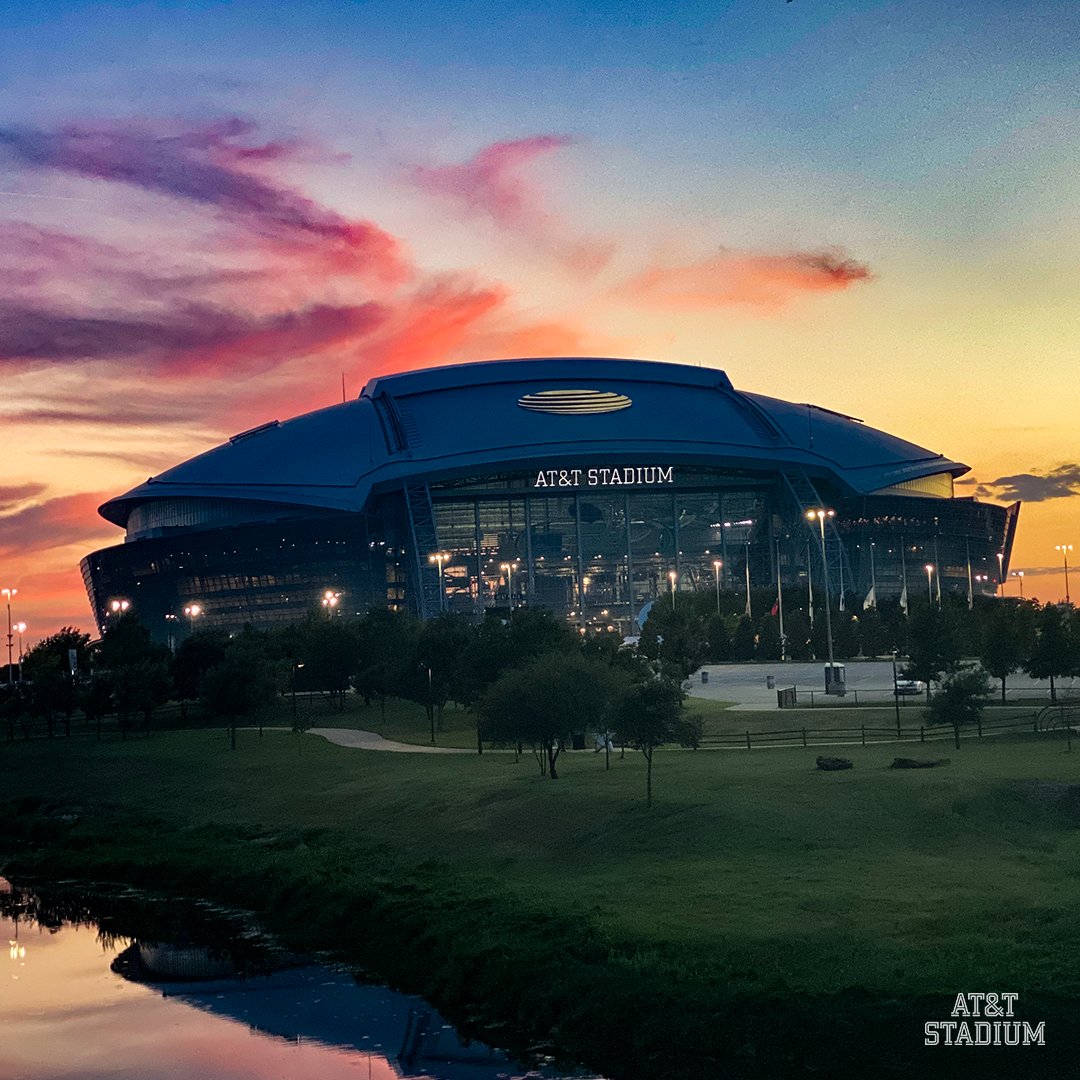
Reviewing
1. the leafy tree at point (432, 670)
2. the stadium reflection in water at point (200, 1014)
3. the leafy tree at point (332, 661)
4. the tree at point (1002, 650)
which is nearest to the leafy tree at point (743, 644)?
the leafy tree at point (332, 661)

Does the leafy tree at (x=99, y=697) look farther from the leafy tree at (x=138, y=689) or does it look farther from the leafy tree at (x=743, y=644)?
the leafy tree at (x=743, y=644)

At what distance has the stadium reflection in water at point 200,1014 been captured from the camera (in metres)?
31.9

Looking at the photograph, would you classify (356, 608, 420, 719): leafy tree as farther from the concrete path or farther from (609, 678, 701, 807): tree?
(609, 678, 701, 807): tree

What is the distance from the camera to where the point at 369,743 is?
83375 millimetres

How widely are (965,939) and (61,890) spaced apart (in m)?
35.8

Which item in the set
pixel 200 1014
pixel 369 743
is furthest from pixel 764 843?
pixel 369 743

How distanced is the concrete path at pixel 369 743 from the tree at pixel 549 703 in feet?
44.2

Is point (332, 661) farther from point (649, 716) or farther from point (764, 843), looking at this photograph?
point (764, 843)

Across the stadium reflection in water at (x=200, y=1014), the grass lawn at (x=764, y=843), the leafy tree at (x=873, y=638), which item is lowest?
the stadium reflection in water at (x=200, y=1014)

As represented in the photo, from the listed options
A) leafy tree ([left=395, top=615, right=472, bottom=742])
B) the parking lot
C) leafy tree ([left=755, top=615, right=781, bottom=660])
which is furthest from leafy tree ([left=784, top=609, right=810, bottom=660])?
leafy tree ([left=395, top=615, right=472, bottom=742])

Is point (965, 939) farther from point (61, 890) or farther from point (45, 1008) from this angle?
point (61, 890)

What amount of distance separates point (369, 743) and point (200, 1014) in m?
46.4

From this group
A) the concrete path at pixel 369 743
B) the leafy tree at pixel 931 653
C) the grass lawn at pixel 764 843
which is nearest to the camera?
→ the grass lawn at pixel 764 843

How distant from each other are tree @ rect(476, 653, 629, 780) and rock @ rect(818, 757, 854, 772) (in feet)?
31.5
